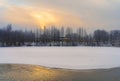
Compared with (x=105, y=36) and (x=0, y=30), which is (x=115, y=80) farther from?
(x=105, y=36)

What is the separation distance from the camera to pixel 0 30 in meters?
92.1

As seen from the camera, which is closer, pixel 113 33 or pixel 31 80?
pixel 31 80

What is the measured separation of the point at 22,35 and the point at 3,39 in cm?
980

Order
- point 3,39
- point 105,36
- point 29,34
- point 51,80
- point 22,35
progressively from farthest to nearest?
point 105,36
point 29,34
point 22,35
point 3,39
point 51,80

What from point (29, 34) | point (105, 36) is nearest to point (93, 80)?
point (29, 34)

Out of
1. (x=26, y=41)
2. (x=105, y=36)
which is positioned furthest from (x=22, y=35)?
(x=105, y=36)

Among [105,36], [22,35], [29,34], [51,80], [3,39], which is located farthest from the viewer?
[105,36]

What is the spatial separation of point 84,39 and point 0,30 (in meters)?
38.5

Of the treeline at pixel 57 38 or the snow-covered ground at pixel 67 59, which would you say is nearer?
the snow-covered ground at pixel 67 59

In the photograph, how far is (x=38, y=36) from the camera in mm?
100562

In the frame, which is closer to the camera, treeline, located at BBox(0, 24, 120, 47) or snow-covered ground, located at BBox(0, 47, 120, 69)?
snow-covered ground, located at BBox(0, 47, 120, 69)

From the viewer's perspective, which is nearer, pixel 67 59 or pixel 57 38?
pixel 67 59

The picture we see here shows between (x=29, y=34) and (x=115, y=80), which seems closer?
(x=115, y=80)

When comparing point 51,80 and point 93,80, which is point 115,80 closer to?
point 93,80
